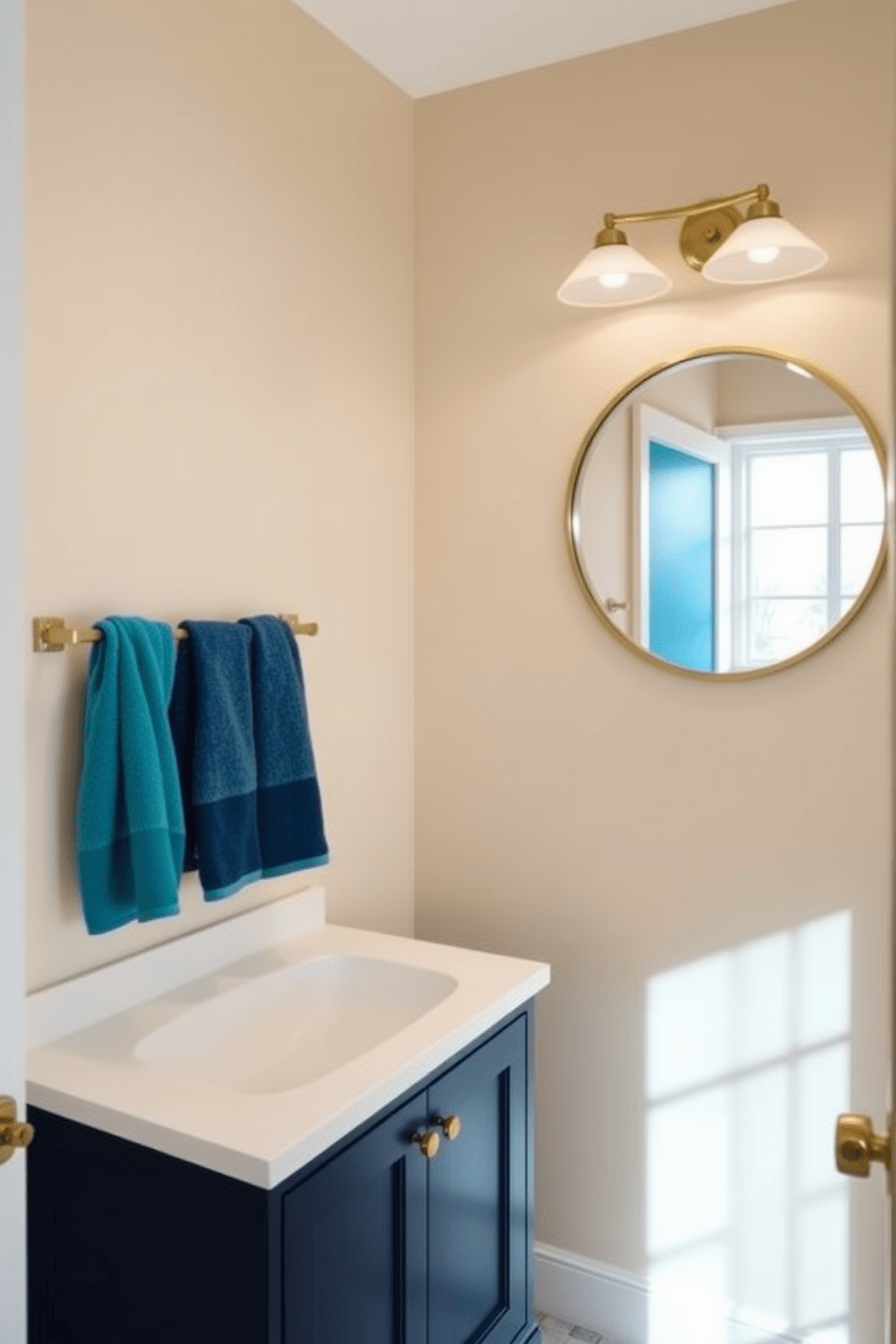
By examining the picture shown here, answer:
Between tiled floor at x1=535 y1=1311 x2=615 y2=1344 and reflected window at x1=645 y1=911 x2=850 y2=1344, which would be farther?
tiled floor at x1=535 y1=1311 x2=615 y2=1344

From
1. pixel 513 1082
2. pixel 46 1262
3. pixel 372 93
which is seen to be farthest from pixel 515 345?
pixel 46 1262

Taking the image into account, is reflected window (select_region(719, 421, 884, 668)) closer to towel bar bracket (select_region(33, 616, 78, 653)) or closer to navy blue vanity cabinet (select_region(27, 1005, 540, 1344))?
navy blue vanity cabinet (select_region(27, 1005, 540, 1344))

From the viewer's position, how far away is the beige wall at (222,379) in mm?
1558

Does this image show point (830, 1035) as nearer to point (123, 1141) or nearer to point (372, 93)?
point (123, 1141)

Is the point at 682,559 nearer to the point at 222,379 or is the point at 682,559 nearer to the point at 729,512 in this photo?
the point at 729,512

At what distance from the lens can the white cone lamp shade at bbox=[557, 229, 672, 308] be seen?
A: 1969 mm

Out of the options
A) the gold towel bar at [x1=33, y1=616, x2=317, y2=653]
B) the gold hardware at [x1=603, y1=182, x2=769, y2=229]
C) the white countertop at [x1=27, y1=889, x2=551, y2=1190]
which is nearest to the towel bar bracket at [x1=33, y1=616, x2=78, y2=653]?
the gold towel bar at [x1=33, y1=616, x2=317, y2=653]

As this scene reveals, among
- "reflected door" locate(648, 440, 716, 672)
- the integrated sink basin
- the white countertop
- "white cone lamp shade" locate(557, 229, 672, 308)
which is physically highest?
"white cone lamp shade" locate(557, 229, 672, 308)

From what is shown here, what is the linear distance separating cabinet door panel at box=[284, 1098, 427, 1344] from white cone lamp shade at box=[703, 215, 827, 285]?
1467 millimetres

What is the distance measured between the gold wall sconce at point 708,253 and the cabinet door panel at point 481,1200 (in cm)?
133

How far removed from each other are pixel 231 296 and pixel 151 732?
791mm

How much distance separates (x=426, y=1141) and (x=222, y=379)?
1.25 metres

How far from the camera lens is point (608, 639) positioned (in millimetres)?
2182

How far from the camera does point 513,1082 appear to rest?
72.4 inches
